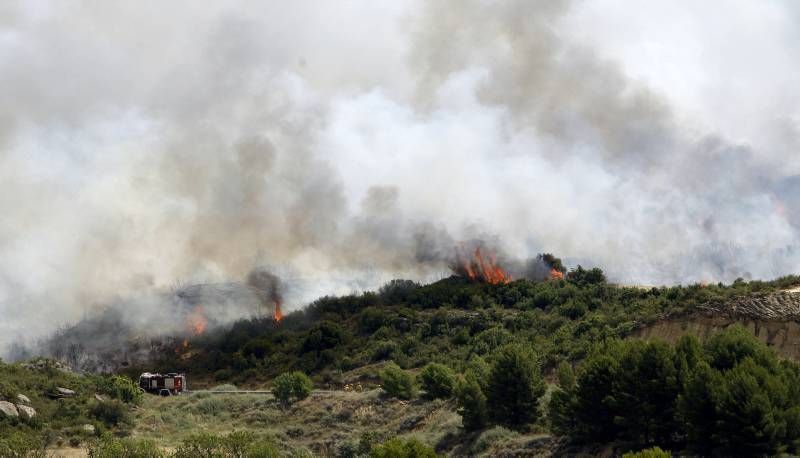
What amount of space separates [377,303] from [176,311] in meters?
25.0

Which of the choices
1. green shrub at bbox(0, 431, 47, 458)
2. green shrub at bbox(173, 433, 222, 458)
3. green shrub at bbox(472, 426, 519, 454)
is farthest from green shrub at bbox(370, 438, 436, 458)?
green shrub at bbox(0, 431, 47, 458)

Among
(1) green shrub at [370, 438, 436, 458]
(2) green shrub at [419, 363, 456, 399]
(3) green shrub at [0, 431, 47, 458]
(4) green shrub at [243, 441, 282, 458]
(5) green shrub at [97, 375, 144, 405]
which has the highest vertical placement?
(5) green shrub at [97, 375, 144, 405]

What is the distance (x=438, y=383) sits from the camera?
270 ft

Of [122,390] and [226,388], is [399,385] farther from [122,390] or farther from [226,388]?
[122,390]

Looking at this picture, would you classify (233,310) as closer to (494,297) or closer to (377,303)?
(377,303)

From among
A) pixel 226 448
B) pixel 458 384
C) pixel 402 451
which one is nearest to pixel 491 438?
pixel 458 384

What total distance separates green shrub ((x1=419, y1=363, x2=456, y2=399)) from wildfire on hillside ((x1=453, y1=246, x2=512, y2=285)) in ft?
136

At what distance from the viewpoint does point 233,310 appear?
4911 inches

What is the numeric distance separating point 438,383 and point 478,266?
150ft

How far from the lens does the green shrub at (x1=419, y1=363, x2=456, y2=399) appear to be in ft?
269

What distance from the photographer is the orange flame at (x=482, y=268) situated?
125 meters

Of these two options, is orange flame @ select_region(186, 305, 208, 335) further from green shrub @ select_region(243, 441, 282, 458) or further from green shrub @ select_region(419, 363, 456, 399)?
green shrub @ select_region(243, 441, 282, 458)

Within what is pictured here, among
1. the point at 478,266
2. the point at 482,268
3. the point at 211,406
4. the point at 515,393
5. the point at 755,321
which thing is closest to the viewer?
the point at 515,393

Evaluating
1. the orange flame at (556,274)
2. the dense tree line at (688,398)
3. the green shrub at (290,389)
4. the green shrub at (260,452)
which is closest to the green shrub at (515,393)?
the dense tree line at (688,398)
